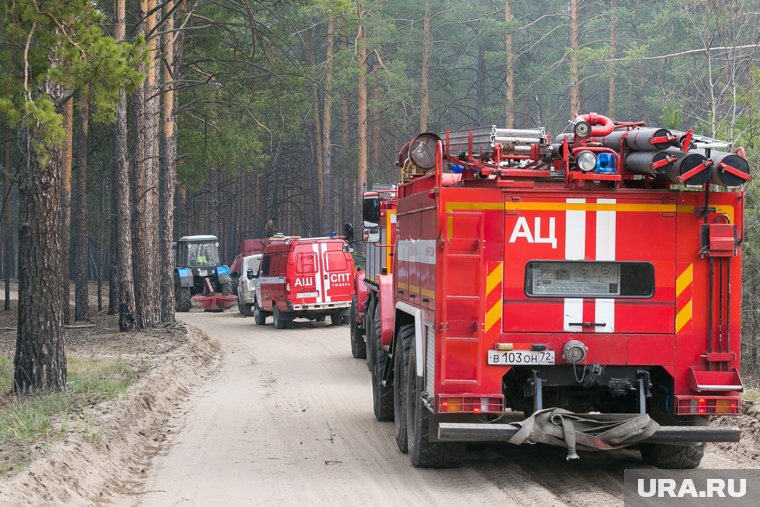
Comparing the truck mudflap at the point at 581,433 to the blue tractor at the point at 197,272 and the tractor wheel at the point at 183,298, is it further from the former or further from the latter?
the tractor wheel at the point at 183,298

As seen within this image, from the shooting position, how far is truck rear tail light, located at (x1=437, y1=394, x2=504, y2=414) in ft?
28.5

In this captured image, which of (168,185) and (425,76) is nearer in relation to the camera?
(168,185)

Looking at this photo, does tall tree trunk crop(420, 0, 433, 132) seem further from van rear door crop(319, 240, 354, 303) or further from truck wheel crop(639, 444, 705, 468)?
truck wheel crop(639, 444, 705, 468)

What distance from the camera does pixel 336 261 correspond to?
1200 inches

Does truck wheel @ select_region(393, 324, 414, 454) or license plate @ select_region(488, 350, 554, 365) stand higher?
license plate @ select_region(488, 350, 554, 365)

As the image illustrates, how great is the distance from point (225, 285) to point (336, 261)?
13.3m

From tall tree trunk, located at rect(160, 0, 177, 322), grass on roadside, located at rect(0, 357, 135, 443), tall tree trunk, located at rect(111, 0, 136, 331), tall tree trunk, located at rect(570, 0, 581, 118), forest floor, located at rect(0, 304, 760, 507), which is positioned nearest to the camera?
forest floor, located at rect(0, 304, 760, 507)

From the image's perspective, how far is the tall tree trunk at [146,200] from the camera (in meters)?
24.3

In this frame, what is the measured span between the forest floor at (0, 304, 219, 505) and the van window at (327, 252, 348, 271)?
30.8 feet

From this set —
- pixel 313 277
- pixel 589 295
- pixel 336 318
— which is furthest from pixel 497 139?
pixel 336 318

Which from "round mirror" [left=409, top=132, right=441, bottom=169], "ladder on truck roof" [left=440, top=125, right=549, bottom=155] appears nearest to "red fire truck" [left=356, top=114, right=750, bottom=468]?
"ladder on truck roof" [left=440, top=125, right=549, bottom=155]

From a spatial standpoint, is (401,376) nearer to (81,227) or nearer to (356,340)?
(356,340)

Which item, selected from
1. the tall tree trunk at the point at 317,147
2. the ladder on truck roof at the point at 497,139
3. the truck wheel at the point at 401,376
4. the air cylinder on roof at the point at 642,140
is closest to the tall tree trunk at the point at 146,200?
the truck wheel at the point at 401,376

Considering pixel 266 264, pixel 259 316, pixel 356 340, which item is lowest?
pixel 259 316
